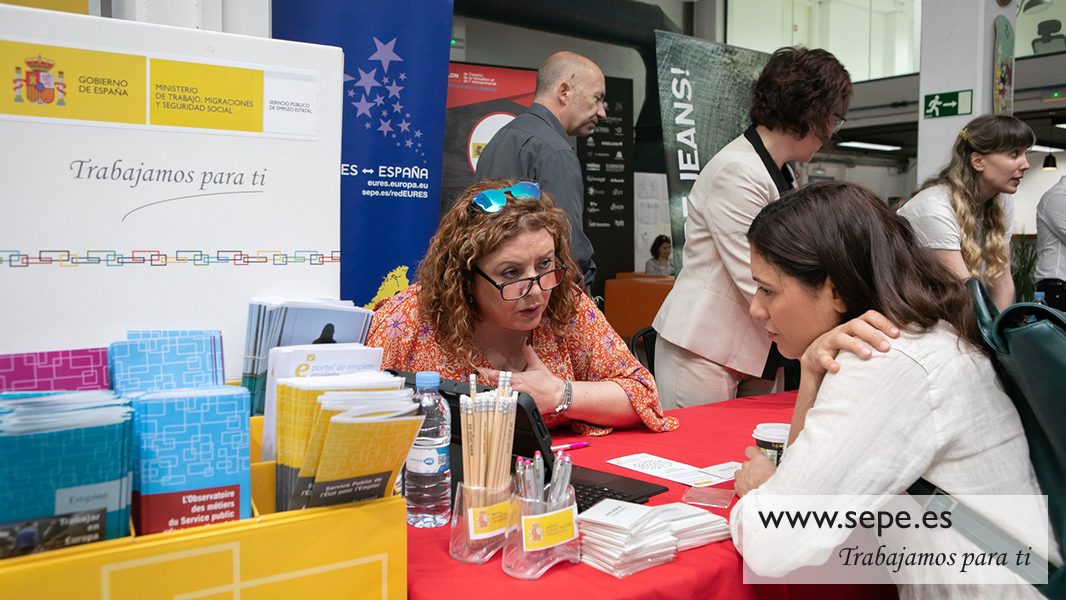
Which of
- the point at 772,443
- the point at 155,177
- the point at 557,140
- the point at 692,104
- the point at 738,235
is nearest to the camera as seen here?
the point at 155,177

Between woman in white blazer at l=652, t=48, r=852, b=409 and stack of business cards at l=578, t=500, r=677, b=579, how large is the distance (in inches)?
56.1

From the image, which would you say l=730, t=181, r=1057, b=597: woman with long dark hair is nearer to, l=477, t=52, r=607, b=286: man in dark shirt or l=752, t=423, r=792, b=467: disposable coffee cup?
l=752, t=423, r=792, b=467: disposable coffee cup

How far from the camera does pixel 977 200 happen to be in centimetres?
323

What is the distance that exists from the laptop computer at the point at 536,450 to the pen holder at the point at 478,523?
193 mm

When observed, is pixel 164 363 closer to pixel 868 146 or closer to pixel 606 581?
pixel 606 581

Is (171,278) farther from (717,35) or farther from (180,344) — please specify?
(717,35)

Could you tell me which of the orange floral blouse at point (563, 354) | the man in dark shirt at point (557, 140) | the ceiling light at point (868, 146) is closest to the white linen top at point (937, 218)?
the man in dark shirt at point (557, 140)

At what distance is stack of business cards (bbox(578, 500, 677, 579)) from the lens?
110 cm

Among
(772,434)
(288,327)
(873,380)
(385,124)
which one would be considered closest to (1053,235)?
(385,124)

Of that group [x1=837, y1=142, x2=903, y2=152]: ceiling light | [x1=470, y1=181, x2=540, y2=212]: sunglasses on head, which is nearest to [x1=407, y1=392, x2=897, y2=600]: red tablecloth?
[x1=470, y1=181, x2=540, y2=212]: sunglasses on head

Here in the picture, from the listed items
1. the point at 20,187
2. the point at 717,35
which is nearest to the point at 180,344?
the point at 20,187

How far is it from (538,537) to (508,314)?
839 mm

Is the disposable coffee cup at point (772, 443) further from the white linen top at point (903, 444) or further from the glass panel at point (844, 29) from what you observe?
the glass panel at point (844, 29)

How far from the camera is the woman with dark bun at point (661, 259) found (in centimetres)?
898
